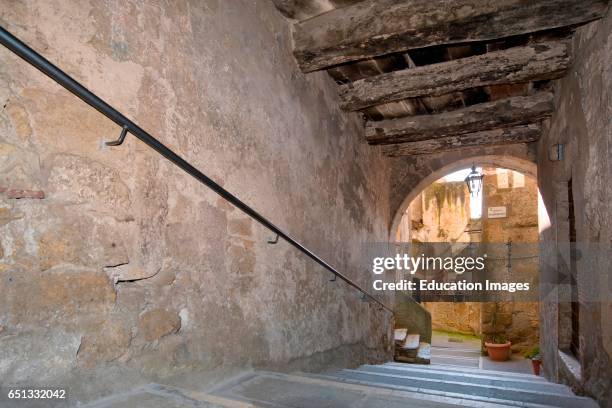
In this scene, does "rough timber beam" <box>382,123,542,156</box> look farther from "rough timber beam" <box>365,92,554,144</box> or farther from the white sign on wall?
the white sign on wall

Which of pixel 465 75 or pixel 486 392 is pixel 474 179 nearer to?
pixel 465 75

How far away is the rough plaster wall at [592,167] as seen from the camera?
2.11 meters

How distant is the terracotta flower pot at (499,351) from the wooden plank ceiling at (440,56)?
502 cm

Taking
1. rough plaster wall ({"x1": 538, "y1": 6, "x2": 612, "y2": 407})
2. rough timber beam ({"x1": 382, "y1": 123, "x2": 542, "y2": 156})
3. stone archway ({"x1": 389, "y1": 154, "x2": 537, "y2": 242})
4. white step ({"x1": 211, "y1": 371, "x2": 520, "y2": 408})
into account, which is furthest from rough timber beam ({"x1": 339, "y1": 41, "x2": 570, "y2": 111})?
white step ({"x1": 211, "y1": 371, "x2": 520, "y2": 408})

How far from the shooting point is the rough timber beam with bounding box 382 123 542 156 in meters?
4.48

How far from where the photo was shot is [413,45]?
256cm

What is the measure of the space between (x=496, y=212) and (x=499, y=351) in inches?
117

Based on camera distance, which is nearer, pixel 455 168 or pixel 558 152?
pixel 558 152

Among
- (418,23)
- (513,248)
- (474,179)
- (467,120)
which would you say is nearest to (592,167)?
(418,23)

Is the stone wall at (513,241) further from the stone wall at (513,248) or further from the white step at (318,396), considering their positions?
the white step at (318,396)

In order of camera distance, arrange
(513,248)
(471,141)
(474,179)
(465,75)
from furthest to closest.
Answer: (513,248), (474,179), (471,141), (465,75)

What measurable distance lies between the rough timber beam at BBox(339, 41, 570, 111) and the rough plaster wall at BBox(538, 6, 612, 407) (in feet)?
0.53

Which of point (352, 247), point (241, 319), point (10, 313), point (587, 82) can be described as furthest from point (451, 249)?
point (10, 313)

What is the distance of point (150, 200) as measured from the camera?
58.4 inches
